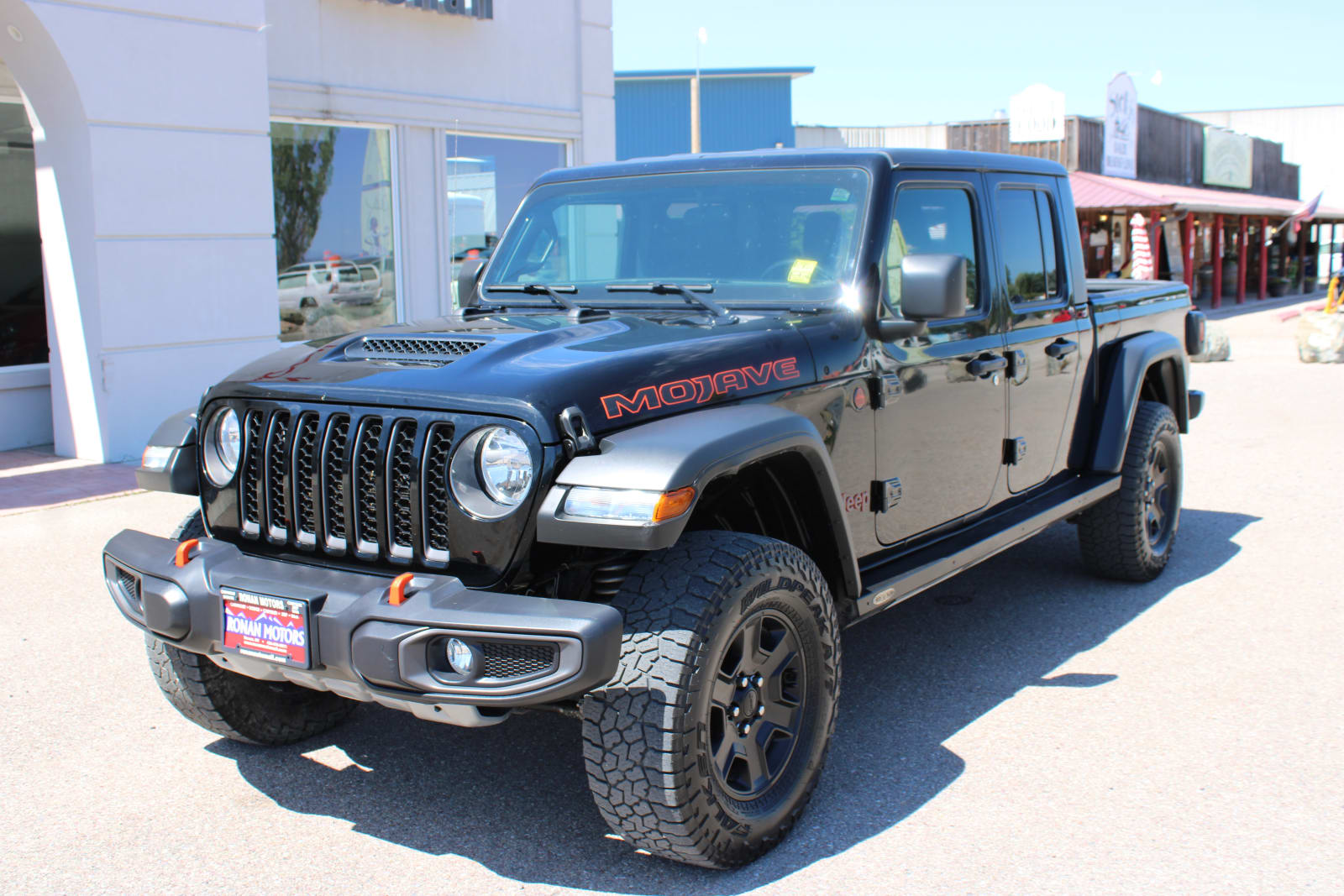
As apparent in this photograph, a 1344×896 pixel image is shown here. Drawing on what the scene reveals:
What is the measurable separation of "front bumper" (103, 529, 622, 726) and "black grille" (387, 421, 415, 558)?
110mm

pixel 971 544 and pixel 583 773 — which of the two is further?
pixel 971 544

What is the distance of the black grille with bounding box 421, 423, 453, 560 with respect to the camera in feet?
9.89

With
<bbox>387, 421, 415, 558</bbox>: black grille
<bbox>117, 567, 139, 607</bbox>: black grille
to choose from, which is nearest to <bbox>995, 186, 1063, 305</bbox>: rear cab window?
<bbox>387, 421, 415, 558</bbox>: black grille

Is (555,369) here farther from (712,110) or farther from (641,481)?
(712,110)

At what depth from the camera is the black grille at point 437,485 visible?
9.89ft

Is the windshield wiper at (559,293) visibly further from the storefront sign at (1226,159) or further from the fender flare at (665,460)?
the storefront sign at (1226,159)

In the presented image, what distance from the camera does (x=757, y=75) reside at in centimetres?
3778

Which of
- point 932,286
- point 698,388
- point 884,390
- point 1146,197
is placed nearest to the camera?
point 698,388

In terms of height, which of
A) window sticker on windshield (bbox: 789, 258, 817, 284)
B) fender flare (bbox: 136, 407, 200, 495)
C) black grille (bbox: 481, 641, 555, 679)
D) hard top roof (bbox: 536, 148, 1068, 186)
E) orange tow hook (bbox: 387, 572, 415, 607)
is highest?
hard top roof (bbox: 536, 148, 1068, 186)

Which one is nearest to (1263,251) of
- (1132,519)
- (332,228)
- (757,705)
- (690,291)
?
(332,228)

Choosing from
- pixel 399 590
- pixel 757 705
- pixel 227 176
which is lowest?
pixel 757 705

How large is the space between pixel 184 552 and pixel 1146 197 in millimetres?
22910

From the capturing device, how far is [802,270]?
398 cm

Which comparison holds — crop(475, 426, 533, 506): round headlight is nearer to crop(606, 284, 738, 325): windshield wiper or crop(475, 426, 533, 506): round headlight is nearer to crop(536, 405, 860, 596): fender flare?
crop(536, 405, 860, 596): fender flare
